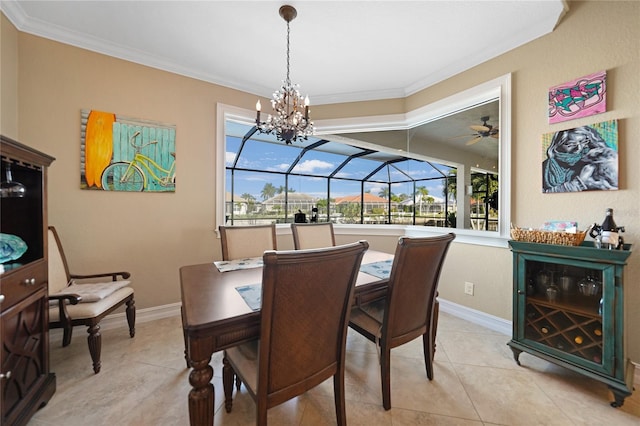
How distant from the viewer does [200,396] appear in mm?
970

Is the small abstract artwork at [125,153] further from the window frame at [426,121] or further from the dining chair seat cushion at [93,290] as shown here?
the dining chair seat cushion at [93,290]

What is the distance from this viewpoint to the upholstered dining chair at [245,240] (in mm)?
2246

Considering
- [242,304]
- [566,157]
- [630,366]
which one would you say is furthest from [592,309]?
[242,304]

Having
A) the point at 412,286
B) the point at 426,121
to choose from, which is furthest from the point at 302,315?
the point at 426,121

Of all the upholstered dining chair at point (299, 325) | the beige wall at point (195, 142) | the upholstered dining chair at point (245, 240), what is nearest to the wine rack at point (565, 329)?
the beige wall at point (195, 142)

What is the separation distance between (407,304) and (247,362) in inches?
37.2

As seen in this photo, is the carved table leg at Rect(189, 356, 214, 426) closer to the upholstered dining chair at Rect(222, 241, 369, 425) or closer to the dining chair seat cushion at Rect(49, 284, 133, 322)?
the upholstered dining chair at Rect(222, 241, 369, 425)

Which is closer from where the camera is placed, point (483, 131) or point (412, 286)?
point (412, 286)

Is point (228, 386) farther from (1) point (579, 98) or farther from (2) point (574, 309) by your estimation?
(1) point (579, 98)

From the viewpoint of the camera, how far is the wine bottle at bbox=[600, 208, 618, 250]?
1.49 metres

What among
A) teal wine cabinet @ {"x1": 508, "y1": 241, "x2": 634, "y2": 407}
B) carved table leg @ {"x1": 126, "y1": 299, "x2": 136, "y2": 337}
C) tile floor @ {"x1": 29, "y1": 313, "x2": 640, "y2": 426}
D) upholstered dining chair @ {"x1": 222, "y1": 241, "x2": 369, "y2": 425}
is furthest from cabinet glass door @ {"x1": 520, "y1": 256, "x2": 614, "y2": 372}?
carved table leg @ {"x1": 126, "y1": 299, "x2": 136, "y2": 337}

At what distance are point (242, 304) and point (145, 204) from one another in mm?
2009

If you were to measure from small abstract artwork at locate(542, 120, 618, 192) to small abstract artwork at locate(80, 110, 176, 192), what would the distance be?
347 cm

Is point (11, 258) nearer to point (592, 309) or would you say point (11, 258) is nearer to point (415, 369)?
point (415, 369)
